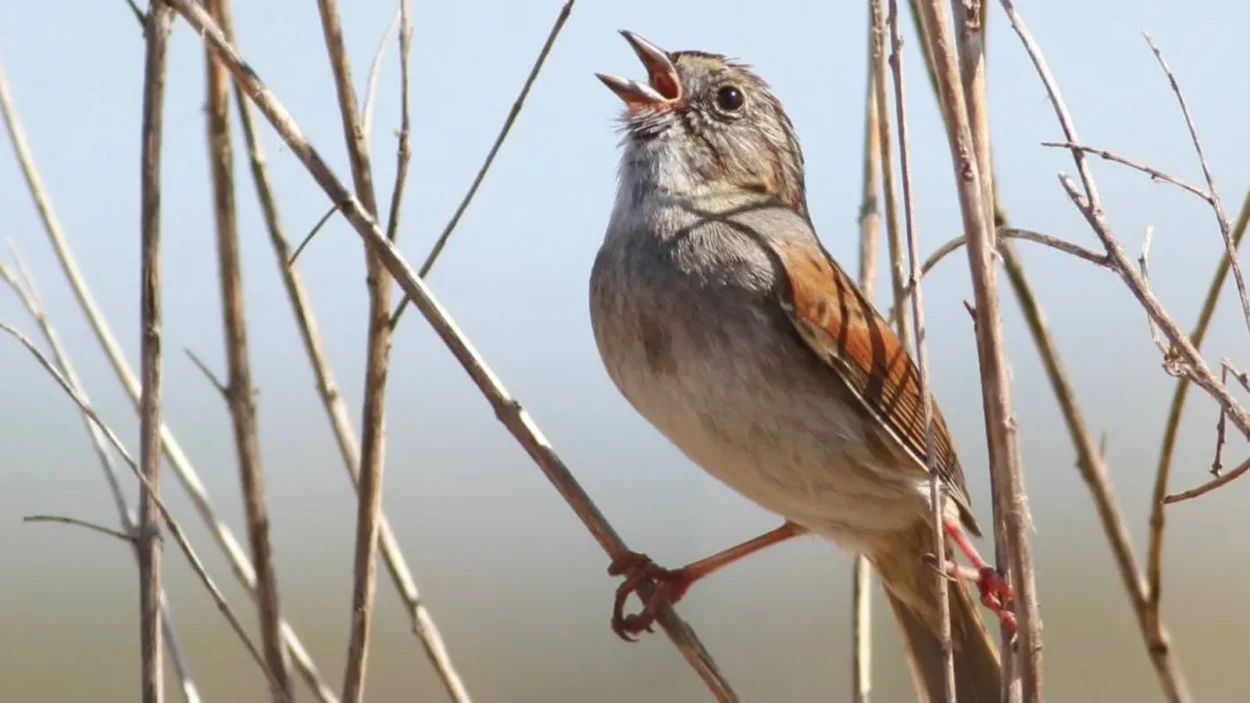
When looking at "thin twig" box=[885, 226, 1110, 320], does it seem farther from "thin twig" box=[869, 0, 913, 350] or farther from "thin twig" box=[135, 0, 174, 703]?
"thin twig" box=[135, 0, 174, 703]

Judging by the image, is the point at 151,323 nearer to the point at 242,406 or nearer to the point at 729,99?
the point at 242,406

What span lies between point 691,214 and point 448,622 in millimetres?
7899

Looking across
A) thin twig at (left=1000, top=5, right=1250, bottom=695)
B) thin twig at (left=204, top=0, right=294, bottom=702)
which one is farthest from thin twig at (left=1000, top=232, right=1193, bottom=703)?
thin twig at (left=204, top=0, right=294, bottom=702)

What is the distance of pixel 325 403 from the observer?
279cm

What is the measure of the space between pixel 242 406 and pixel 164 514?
28 centimetres

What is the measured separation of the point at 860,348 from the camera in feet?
10.2

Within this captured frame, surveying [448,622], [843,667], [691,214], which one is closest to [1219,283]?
[691,214]

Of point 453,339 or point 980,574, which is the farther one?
point 980,574

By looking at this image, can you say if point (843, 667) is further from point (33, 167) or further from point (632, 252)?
point (33, 167)

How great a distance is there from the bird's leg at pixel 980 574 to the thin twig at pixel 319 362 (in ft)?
3.26

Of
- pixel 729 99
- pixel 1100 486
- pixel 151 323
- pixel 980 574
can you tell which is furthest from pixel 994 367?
pixel 729 99

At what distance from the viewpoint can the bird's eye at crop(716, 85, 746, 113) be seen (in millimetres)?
3451

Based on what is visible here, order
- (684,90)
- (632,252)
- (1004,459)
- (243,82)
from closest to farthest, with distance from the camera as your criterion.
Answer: (1004,459) → (243,82) → (632,252) → (684,90)

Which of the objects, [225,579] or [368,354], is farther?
[225,579]
